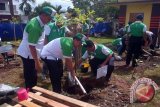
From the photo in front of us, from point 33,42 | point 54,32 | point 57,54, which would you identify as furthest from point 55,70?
point 54,32

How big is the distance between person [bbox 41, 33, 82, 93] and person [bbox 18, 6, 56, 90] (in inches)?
9.5

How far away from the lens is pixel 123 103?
187 inches

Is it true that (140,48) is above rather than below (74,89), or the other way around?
above

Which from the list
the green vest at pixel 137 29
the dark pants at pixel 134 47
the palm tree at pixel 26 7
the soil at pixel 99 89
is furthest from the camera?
the palm tree at pixel 26 7

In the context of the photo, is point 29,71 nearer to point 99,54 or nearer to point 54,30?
point 54,30

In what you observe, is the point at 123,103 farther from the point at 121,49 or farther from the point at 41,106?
the point at 121,49

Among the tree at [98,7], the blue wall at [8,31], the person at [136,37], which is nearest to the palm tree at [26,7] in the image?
the tree at [98,7]

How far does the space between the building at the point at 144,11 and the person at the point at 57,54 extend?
12.6m

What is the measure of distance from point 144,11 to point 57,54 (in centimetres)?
1399

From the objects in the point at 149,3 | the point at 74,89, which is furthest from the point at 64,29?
the point at 149,3

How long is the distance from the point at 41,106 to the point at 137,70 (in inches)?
191

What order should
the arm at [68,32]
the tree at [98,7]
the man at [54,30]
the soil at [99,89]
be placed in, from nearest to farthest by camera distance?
the soil at [99,89] < the arm at [68,32] < the man at [54,30] < the tree at [98,7]

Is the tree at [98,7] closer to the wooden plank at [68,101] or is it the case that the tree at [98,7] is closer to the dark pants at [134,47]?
the dark pants at [134,47]

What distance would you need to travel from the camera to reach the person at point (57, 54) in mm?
4273
